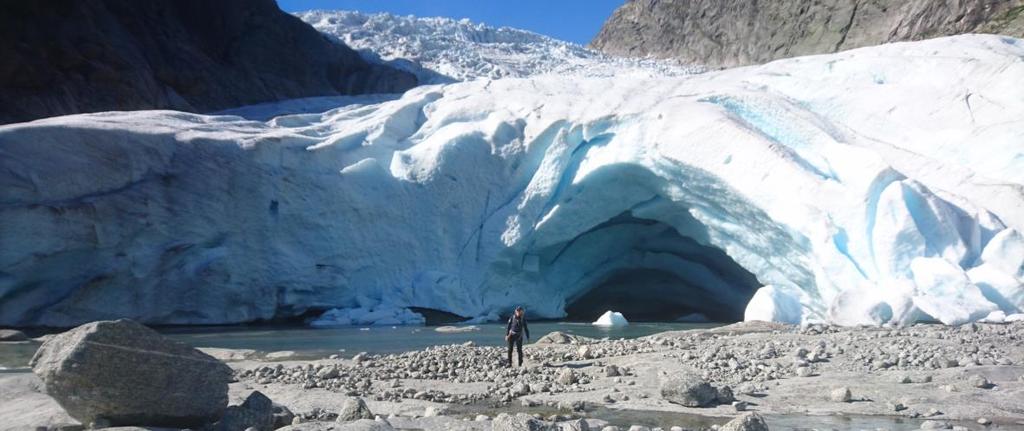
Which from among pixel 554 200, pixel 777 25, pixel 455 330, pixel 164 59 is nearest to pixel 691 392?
pixel 455 330

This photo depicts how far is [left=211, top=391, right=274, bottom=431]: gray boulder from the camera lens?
198 inches

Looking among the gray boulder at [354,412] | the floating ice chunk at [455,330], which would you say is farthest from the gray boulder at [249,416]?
the floating ice chunk at [455,330]

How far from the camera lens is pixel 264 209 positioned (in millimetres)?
18047

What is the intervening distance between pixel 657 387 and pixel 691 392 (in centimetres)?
89

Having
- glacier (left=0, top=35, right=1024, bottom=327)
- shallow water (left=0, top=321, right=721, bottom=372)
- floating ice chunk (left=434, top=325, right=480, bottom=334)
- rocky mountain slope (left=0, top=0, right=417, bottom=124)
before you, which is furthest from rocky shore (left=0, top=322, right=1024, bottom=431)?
rocky mountain slope (left=0, top=0, right=417, bottom=124)

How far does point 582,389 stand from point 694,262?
15.1m

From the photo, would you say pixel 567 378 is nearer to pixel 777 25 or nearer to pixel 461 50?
pixel 461 50

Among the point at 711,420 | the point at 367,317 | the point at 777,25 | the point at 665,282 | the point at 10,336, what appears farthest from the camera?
the point at 777,25

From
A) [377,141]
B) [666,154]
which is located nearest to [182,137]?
[377,141]

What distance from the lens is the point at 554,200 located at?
63.8 feet

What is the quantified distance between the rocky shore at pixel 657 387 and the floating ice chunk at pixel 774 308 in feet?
14.6

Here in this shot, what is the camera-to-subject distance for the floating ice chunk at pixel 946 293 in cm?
1273

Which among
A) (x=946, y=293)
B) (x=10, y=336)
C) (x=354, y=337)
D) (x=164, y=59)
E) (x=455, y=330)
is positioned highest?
(x=164, y=59)

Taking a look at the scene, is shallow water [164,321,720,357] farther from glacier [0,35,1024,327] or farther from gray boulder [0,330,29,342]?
gray boulder [0,330,29,342]
